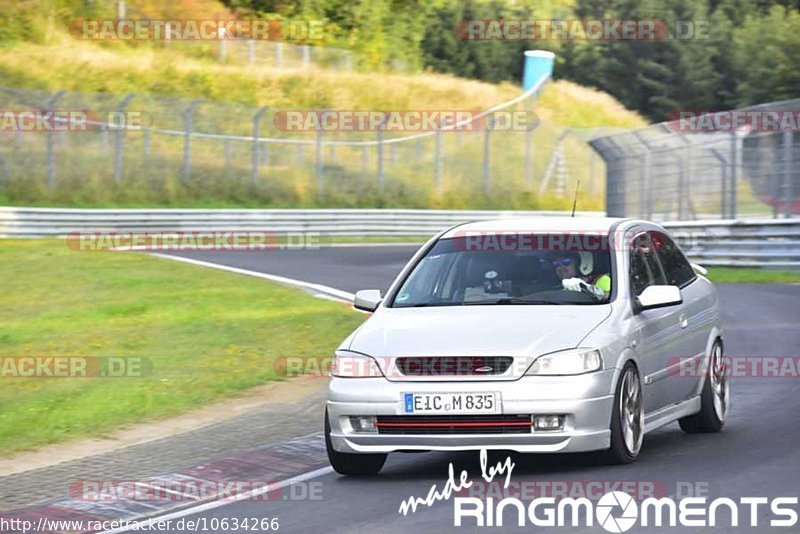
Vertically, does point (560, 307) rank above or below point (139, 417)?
above

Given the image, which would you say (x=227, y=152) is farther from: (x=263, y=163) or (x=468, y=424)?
(x=468, y=424)

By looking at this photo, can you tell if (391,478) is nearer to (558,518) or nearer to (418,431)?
(418,431)

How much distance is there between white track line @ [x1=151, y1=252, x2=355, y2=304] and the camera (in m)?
22.4

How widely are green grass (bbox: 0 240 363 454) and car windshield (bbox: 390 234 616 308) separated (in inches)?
143

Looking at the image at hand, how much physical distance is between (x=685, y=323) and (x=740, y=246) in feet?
61.0

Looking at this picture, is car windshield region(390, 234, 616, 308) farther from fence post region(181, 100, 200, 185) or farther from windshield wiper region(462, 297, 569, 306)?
fence post region(181, 100, 200, 185)

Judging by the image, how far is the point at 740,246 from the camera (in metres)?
29.0

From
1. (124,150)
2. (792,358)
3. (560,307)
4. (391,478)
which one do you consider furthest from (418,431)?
(124,150)

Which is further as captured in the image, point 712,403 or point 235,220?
point 235,220

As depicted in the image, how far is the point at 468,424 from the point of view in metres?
9.13
